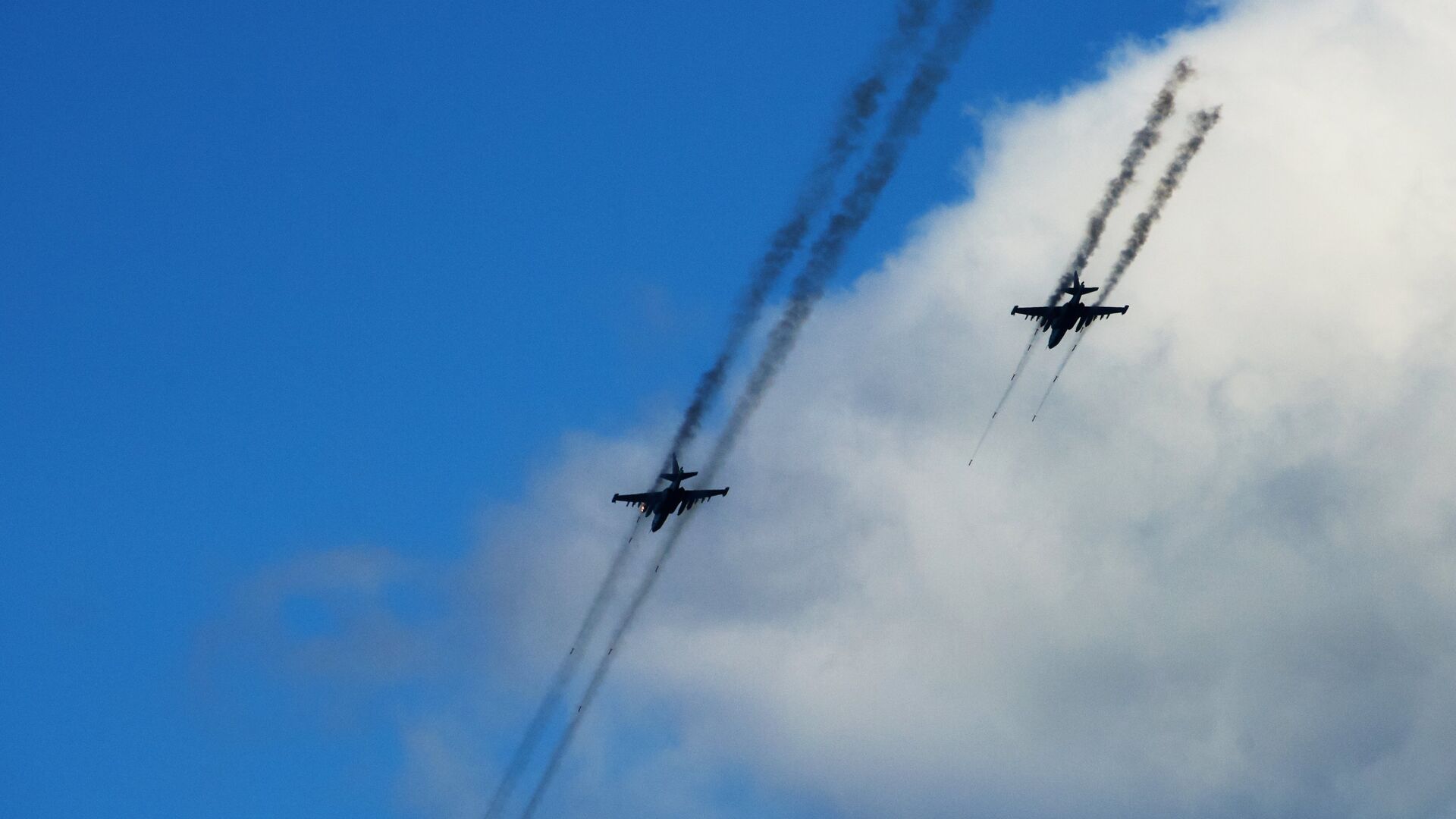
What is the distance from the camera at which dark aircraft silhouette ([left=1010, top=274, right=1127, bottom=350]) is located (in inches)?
3307

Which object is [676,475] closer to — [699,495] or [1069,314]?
[699,495]

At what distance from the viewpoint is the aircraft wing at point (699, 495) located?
260 ft

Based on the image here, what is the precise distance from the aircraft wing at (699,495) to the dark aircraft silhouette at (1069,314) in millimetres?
17211

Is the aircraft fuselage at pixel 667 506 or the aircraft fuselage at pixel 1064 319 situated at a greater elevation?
the aircraft fuselage at pixel 1064 319

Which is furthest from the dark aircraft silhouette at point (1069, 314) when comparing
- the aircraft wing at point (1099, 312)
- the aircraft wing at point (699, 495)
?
the aircraft wing at point (699, 495)

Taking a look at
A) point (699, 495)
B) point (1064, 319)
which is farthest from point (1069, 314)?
→ point (699, 495)

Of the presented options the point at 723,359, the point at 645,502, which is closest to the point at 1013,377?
the point at 645,502

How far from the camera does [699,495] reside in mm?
79500

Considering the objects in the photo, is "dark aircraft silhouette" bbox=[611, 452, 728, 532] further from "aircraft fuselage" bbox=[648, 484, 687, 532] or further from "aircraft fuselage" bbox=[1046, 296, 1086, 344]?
"aircraft fuselage" bbox=[1046, 296, 1086, 344]

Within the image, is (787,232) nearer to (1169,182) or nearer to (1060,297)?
(1169,182)

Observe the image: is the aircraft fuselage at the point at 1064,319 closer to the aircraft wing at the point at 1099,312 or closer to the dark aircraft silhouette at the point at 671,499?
the aircraft wing at the point at 1099,312

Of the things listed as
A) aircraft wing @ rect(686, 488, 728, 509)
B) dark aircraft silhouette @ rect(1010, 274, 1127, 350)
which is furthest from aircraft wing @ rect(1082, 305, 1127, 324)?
aircraft wing @ rect(686, 488, 728, 509)

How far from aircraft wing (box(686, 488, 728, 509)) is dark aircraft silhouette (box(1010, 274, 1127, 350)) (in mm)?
17211

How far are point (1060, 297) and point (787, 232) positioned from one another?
82.5 feet
